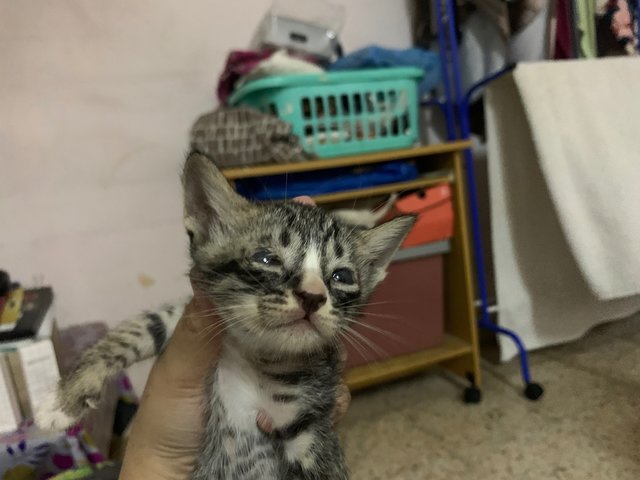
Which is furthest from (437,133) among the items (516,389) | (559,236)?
(516,389)

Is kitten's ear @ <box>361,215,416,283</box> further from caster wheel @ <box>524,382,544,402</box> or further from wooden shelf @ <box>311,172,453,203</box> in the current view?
caster wheel @ <box>524,382,544,402</box>

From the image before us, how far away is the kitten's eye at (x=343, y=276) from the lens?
2.66ft

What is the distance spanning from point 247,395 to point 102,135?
1.12 m

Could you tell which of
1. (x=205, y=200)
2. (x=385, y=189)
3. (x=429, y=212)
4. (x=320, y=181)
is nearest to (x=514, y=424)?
(x=429, y=212)

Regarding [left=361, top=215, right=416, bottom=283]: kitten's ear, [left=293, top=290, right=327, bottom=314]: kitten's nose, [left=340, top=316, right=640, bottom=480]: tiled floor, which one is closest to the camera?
[left=293, top=290, right=327, bottom=314]: kitten's nose

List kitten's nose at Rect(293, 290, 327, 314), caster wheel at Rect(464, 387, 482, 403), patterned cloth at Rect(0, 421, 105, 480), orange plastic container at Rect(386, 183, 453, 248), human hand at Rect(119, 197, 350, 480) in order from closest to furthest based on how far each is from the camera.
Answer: kitten's nose at Rect(293, 290, 327, 314) < human hand at Rect(119, 197, 350, 480) < patterned cloth at Rect(0, 421, 105, 480) < orange plastic container at Rect(386, 183, 453, 248) < caster wheel at Rect(464, 387, 482, 403)

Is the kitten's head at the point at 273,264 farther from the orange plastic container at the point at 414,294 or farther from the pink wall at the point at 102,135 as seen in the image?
the pink wall at the point at 102,135

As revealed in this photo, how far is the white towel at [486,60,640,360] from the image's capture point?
161 centimetres

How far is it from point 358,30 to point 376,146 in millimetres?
587

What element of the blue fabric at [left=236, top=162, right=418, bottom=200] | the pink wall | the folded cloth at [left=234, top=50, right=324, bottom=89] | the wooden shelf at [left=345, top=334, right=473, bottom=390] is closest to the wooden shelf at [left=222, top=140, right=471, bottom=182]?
the blue fabric at [left=236, top=162, right=418, bottom=200]

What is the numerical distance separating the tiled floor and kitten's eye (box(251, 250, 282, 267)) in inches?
33.4

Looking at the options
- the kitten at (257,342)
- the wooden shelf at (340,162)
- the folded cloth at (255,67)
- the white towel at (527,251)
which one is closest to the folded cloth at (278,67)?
the folded cloth at (255,67)

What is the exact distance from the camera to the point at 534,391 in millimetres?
1590

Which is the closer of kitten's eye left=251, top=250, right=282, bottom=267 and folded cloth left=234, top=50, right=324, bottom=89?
kitten's eye left=251, top=250, right=282, bottom=267
